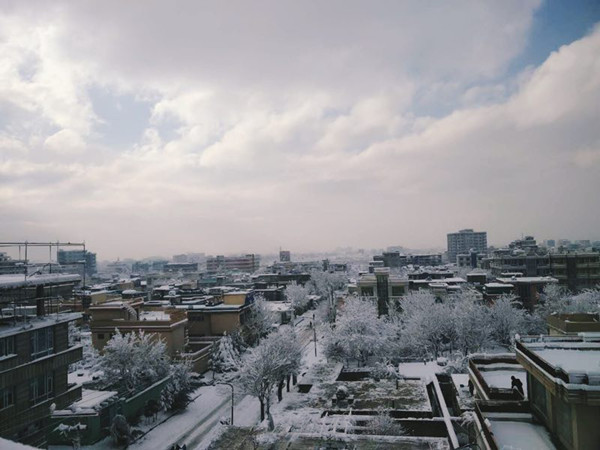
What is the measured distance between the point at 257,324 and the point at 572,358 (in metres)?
47.6

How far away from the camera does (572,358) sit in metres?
15.3

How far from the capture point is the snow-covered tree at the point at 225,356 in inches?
1818

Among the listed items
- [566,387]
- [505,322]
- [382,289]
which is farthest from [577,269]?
[566,387]

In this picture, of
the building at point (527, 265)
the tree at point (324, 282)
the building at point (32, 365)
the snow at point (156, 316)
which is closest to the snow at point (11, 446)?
the building at point (32, 365)

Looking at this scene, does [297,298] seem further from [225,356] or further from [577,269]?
[577,269]

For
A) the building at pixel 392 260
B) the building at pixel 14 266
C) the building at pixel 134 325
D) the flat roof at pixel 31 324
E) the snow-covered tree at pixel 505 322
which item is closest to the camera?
the flat roof at pixel 31 324

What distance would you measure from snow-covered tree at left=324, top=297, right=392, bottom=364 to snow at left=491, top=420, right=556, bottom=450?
32.9 m

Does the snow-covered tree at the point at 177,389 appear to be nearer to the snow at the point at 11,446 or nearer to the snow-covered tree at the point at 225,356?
the snow-covered tree at the point at 225,356

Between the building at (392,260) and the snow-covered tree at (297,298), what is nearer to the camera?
the snow-covered tree at (297,298)

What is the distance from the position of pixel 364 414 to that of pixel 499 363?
12.3 m

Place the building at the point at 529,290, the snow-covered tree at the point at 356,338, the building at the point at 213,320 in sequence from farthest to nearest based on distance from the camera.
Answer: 1. the building at the point at 529,290
2. the building at the point at 213,320
3. the snow-covered tree at the point at 356,338

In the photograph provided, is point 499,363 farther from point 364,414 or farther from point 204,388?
point 204,388

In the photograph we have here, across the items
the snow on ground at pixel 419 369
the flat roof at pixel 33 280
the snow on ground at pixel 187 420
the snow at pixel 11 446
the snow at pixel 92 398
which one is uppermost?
the flat roof at pixel 33 280

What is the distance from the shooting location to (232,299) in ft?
205
